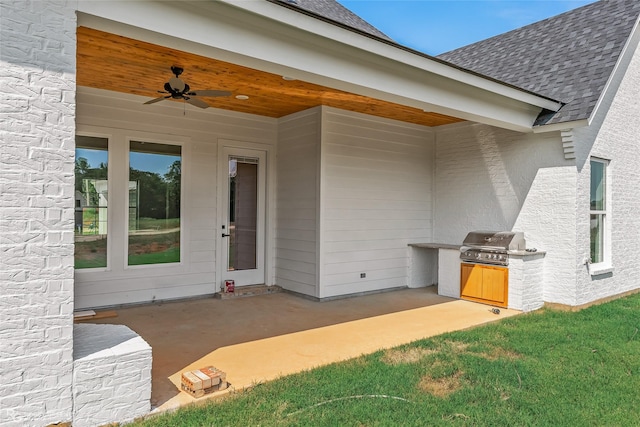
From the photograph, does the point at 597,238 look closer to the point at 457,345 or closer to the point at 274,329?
the point at 457,345

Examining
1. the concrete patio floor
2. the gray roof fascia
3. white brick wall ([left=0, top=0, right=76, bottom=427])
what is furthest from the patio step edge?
the gray roof fascia

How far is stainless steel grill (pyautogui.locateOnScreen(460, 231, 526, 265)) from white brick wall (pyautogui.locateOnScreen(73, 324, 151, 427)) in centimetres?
508

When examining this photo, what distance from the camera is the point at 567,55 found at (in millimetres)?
6730

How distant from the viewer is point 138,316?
533 cm

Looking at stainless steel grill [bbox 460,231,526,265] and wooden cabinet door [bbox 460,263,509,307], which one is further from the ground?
stainless steel grill [bbox 460,231,526,265]

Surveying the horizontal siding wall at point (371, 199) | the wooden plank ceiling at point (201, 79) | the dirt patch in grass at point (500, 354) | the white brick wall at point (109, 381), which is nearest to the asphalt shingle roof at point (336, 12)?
the wooden plank ceiling at point (201, 79)

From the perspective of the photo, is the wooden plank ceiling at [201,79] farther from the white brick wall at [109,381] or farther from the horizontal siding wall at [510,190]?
the white brick wall at [109,381]

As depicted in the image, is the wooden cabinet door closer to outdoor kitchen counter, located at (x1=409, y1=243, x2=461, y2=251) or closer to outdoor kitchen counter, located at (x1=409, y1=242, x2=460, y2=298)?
outdoor kitchen counter, located at (x1=409, y1=242, x2=460, y2=298)

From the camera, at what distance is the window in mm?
6472

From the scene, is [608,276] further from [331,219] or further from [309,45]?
[309,45]

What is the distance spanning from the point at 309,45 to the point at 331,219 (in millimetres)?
3252

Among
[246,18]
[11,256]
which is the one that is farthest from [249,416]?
[246,18]

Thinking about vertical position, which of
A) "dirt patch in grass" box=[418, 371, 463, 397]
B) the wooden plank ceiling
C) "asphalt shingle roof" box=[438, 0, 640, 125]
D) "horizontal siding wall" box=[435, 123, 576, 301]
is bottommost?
"dirt patch in grass" box=[418, 371, 463, 397]

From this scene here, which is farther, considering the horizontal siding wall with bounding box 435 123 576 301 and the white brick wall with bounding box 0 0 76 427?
the horizontal siding wall with bounding box 435 123 576 301
